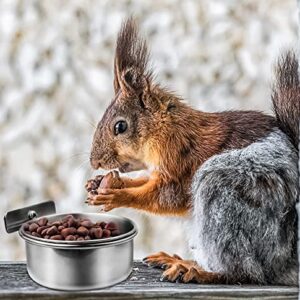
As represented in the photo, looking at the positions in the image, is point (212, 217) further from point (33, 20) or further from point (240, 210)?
point (33, 20)

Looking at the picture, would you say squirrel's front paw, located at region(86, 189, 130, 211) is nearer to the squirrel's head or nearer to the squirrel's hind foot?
the squirrel's head

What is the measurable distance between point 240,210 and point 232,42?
1.69 feet

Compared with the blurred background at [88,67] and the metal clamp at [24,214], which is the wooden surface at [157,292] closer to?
the metal clamp at [24,214]

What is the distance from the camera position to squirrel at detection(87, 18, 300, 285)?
125 centimetres

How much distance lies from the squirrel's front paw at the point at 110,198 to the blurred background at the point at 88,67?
0.26 m

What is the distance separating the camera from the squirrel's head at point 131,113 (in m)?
1.31

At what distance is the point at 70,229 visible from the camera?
1.29 meters

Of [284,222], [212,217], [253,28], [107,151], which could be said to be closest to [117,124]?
[107,151]

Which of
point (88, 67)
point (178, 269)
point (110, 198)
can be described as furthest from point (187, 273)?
point (88, 67)

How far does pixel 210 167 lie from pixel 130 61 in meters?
0.26

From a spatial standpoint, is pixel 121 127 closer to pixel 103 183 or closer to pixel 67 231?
pixel 103 183

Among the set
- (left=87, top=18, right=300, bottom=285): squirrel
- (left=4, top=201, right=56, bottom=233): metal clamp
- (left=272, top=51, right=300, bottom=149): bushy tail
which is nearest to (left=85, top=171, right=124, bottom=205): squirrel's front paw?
(left=87, top=18, right=300, bottom=285): squirrel

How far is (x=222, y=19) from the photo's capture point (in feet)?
5.29

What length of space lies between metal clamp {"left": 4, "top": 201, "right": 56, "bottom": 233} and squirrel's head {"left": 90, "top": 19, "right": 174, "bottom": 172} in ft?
0.56
